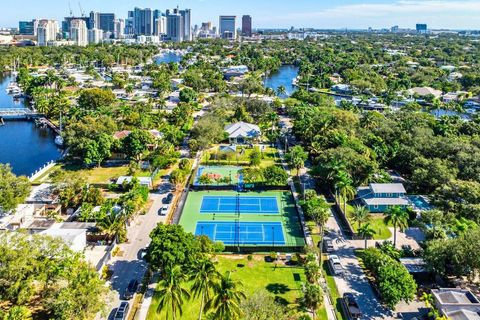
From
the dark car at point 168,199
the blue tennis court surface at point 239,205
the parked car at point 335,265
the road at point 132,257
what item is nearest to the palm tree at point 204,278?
the road at point 132,257

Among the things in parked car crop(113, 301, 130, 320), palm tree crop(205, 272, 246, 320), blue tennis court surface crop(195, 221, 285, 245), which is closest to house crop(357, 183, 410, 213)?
blue tennis court surface crop(195, 221, 285, 245)

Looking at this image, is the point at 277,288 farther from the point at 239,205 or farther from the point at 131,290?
the point at 239,205

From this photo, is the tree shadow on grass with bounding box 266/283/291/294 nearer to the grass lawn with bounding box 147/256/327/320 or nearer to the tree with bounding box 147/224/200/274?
the grass lawn with bounding box 147/256/327/320

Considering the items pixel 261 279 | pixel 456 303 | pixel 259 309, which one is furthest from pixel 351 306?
pixel 259 309

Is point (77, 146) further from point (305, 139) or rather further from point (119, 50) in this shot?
point (119, 50)

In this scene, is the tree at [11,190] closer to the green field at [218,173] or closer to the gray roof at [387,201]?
the green field at [218,173]

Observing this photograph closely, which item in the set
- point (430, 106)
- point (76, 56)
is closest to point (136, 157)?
point (430, 106)
